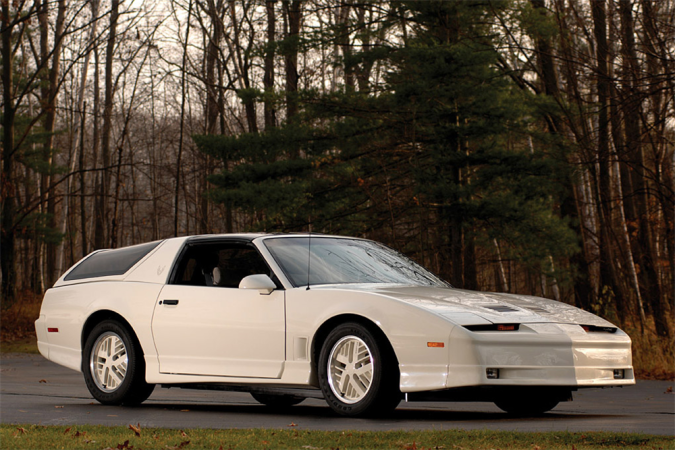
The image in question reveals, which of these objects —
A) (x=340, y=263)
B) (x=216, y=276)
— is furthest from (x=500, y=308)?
(x=216, y=276)

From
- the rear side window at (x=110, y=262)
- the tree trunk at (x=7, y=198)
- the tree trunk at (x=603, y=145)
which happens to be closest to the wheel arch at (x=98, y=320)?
the rear side window at (x=110, y=262)

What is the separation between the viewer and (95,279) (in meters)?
10.2

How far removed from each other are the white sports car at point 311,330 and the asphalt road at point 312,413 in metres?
0.25

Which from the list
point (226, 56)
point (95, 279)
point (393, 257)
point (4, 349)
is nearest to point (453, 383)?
point (393, 257)

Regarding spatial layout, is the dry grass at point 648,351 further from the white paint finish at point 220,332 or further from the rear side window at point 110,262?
the rear side window at point 110,262

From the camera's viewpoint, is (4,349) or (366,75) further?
(366,75)

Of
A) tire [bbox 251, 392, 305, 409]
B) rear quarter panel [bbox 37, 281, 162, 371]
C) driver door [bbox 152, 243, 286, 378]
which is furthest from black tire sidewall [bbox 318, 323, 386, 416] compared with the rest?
rear quarter panel [bbox 37, 281, 162, 371]

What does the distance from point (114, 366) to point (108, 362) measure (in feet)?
0.32

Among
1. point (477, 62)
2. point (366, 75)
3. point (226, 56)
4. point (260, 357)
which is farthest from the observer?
point (226, 56)

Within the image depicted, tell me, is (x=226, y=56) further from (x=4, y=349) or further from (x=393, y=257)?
(x=393, y=257)

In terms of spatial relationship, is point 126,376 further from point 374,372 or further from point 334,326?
point 374,372

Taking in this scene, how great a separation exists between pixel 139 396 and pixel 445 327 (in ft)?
12.2

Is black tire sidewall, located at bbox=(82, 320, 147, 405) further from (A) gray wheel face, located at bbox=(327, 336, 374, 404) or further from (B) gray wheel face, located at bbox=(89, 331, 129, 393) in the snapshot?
(A) gray wheel face, located at bbox=(327, 336, 374, 404)

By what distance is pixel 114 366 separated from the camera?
9.59 m
